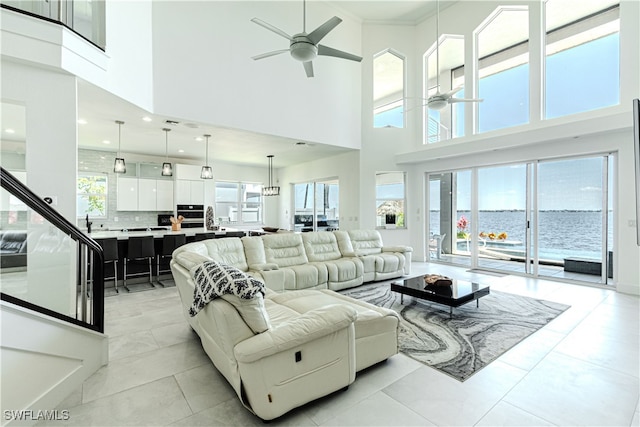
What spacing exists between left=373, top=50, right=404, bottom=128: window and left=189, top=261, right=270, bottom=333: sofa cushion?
6757mm

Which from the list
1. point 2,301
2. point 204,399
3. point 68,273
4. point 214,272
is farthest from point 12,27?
point 204,399

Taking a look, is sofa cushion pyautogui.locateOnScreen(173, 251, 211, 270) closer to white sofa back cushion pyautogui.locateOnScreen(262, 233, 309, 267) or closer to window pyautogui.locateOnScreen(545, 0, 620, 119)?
white sofa back cushion pyautogui.locateOnScreen(262, 233, 309, 267)

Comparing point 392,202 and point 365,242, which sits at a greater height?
point 392,202

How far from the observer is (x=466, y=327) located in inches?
132

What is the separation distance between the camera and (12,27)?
303cm

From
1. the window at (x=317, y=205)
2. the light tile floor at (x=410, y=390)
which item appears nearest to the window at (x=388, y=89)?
the window at (x=317, y=205)

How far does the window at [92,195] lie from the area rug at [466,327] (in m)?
7.12

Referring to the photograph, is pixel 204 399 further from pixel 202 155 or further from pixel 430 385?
pixel 202 155

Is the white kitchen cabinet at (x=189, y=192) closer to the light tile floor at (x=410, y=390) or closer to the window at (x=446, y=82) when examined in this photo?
the light tile floor at (x=410, y=390)

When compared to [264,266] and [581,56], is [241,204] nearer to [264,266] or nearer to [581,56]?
[264,266]

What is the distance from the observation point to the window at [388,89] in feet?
26.2

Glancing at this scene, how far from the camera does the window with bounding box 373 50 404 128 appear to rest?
7.97m

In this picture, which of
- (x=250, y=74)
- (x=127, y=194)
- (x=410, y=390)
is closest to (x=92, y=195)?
(x=127, y=194)

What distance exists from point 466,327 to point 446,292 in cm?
49
